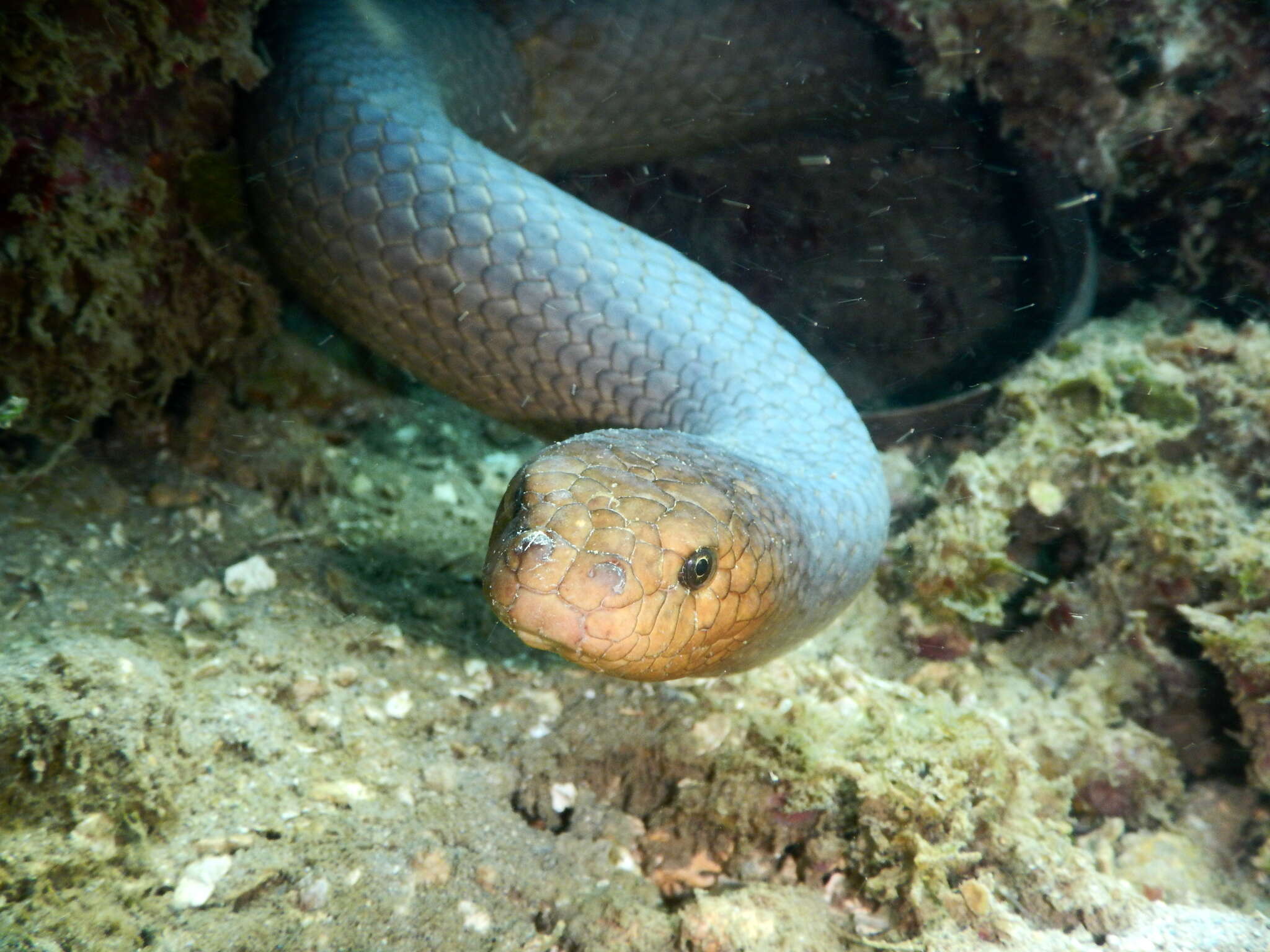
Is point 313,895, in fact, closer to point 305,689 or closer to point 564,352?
point 305,689

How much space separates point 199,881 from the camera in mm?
2072

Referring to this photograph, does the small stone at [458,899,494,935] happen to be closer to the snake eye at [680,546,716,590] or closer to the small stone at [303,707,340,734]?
the small stone at [303,707,340,734]

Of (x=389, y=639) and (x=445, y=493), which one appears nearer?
(x=389, y=639)

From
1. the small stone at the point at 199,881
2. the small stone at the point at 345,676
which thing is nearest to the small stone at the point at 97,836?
the small stone at the point at 199,881

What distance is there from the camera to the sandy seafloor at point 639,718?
7.09ft

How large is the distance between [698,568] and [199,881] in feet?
5.00

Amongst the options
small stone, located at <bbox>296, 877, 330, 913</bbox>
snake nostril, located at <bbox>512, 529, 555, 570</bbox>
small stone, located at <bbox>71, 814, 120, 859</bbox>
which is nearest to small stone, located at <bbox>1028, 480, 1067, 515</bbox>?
snake nostril, located at <bbox>512, 529, 555, 570</bbox>

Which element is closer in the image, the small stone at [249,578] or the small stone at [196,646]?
the small stone at [196,646]

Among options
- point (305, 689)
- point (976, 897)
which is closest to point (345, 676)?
point (305, 689)

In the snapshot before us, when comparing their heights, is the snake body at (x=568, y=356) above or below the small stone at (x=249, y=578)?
above

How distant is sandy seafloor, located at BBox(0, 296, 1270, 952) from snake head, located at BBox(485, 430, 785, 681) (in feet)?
2.18

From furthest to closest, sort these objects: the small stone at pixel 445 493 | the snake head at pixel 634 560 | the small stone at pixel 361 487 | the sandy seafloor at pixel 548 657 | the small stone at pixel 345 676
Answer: the small stone at pixel 445 493, the small stone at pixel 361 487, the small stone at pixel 345 676, the sandy seafloor at pixel 548 657, the snake head at pixel 634 560

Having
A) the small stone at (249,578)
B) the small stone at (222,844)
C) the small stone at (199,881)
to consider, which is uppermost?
the small stone at (249,578)

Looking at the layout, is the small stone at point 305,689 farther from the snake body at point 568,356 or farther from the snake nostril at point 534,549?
the snake nostril at point 534,549
